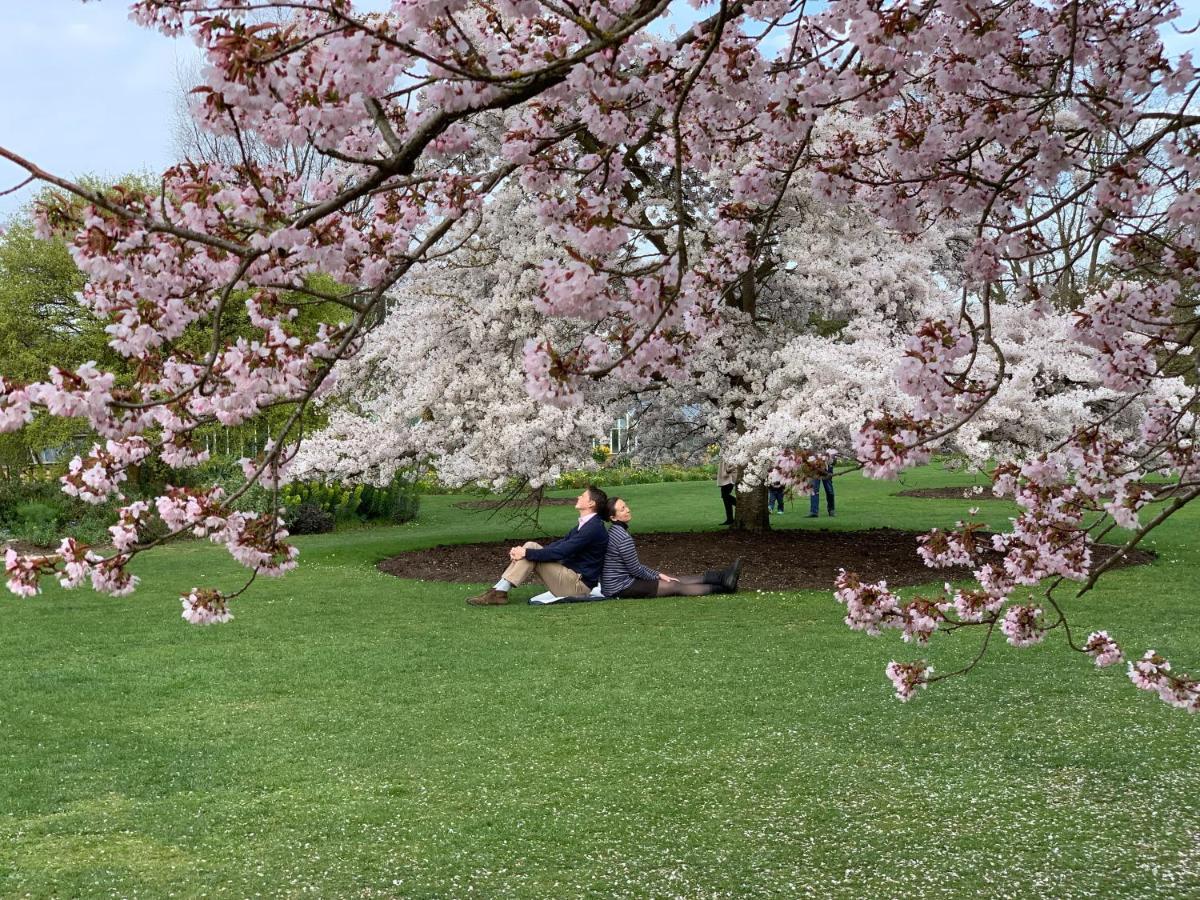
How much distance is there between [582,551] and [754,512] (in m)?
5.41

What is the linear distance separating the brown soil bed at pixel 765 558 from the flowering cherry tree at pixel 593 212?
22.1 feet

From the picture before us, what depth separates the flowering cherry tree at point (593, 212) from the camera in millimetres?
3127

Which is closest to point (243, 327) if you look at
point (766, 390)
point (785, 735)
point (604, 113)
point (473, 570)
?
point (473, 570)

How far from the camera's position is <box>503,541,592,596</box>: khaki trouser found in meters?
11.1

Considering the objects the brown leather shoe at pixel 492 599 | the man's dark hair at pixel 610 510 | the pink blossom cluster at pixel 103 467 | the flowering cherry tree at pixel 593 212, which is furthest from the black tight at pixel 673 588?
the pink blossom cluster at pixel 103 467

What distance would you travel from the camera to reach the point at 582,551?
A: 36.6 feet

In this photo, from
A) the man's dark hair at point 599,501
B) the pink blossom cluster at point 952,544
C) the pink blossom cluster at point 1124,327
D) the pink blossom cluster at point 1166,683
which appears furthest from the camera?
the man's dark hair at point 599,501

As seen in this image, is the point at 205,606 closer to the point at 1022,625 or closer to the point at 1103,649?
the point at 1022,625

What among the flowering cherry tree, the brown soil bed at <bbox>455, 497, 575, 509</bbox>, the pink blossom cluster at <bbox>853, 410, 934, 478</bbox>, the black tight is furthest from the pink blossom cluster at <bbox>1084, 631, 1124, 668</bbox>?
the brown soil bed at <bbox>455, 497, 575, 509</bbox>

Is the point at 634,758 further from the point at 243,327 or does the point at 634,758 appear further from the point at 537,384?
the point at 243,327

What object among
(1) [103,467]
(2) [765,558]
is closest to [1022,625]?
(1) [103,467]

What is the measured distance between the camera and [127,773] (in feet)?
18.9

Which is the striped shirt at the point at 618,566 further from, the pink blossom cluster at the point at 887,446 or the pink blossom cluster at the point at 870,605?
the pink blossom cluster at the point at 887,446

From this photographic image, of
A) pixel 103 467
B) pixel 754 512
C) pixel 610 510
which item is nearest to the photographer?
pixel 103 467
